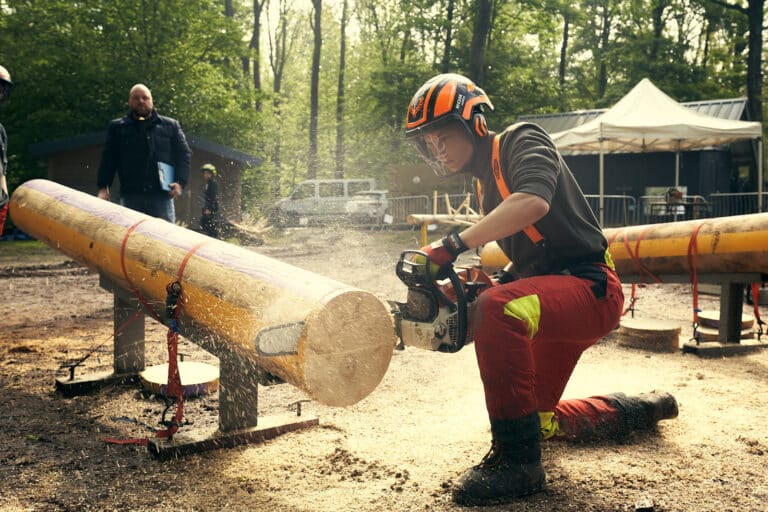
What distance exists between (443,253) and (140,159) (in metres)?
4.30

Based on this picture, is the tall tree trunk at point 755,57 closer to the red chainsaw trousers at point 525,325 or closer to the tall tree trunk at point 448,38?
the tall tree trunk at point 448,38

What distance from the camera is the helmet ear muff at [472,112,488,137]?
2914mm

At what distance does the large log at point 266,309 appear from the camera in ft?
8.11

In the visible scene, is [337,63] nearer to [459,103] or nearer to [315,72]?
[315,72]

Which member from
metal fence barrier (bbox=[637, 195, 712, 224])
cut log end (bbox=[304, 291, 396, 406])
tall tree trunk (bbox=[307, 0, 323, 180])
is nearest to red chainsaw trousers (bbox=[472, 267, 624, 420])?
cut log end (bbox=[304, 291, 396, 406])

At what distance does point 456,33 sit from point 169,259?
28.5 m

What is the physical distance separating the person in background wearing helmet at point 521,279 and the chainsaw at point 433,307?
0.18 ft

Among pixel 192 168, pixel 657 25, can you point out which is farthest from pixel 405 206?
pixel 657 25

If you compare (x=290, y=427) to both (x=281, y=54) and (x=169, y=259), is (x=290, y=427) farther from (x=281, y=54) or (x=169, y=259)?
(x=281, y=54)

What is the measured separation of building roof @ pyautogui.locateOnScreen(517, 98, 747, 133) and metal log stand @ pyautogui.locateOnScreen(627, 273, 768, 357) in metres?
11.9

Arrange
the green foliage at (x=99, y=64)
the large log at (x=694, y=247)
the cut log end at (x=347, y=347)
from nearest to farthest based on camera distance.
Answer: the cut log end at (x=347, y=347), the large log at (x=694, y=247), the green foliage at (x=99, y=64)

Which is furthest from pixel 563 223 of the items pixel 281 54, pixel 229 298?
pixel 281 54

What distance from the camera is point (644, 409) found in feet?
11.2

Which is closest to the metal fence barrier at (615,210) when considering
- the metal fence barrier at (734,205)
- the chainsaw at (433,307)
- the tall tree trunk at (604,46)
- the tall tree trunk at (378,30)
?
the metal fence barrier at (734,205)
